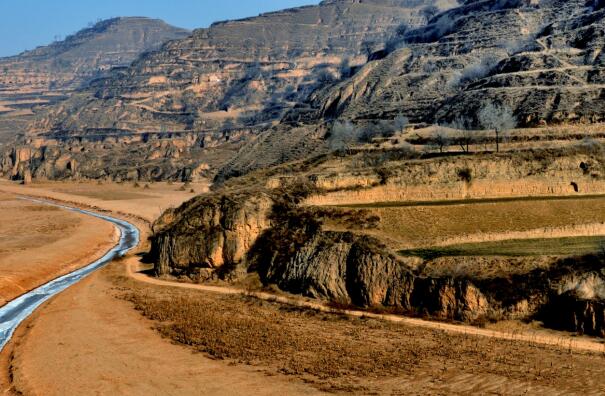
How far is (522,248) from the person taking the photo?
32.8 m

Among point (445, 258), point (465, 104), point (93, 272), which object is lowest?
point (93, 272)

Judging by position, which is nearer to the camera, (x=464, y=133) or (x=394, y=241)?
(x=394, y=241)

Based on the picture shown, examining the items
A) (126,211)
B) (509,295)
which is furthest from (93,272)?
(126,211)

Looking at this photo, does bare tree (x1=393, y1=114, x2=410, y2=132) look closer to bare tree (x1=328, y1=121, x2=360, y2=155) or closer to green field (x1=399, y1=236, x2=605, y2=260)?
bare tree (x1=328, y1=121, x2=360, y2=155)

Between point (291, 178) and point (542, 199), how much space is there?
15.3 m

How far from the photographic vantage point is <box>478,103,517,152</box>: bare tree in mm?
56344

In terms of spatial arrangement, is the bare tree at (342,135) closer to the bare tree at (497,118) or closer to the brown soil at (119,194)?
the bare tree at (497,118)

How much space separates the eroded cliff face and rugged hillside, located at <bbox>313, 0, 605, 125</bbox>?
2541 centimetres

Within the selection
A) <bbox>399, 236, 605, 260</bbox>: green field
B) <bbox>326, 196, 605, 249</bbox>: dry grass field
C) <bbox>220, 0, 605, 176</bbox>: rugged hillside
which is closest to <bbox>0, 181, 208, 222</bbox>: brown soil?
<bbox>220, 0, 605, 176</bbox>: rugged hillside

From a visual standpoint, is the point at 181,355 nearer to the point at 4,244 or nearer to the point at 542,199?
the point at 542,199

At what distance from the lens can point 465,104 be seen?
62625 millimetres

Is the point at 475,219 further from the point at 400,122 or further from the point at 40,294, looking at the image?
the point at 400,122

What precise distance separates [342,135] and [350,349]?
159 ft

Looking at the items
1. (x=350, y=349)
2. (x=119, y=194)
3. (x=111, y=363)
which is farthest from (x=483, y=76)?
(x=111, y=363)
